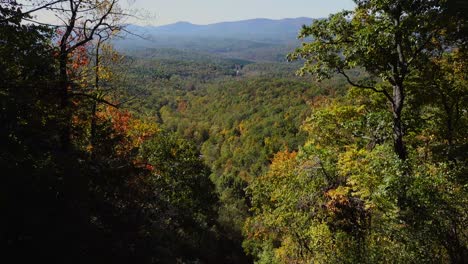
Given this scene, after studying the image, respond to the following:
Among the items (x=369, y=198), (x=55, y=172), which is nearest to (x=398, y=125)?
(x=369, y=198)

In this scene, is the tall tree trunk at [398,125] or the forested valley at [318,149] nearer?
the forested valley at [318,149]

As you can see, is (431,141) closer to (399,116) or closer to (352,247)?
(399,116)

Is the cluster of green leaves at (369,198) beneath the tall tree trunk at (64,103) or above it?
beneath

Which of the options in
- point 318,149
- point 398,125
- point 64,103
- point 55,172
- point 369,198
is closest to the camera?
point 55,172

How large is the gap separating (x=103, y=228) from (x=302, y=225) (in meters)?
6.29

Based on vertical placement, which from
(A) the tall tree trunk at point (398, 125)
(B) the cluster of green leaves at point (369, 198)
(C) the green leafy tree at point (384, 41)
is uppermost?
(C) the green leafy tree at point (384, 41)

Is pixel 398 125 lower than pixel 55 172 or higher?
higher

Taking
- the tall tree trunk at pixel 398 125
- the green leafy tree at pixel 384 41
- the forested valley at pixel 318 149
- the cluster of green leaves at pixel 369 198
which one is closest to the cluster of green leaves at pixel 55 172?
the forested valley at pixel 318 149

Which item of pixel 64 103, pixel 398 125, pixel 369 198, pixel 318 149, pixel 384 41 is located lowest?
pixel 369 198

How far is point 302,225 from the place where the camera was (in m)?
12.1

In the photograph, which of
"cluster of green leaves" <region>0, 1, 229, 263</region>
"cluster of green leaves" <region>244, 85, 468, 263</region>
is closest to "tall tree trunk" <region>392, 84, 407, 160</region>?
"cluster of green leaves" <region>244, 85, 468, 263</region>

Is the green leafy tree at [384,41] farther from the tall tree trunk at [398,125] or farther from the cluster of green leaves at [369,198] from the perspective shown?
the cluster of green leaves at [369,198]

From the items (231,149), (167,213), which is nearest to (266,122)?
(231,149)

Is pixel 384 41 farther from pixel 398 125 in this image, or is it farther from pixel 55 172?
pixel 55 172
